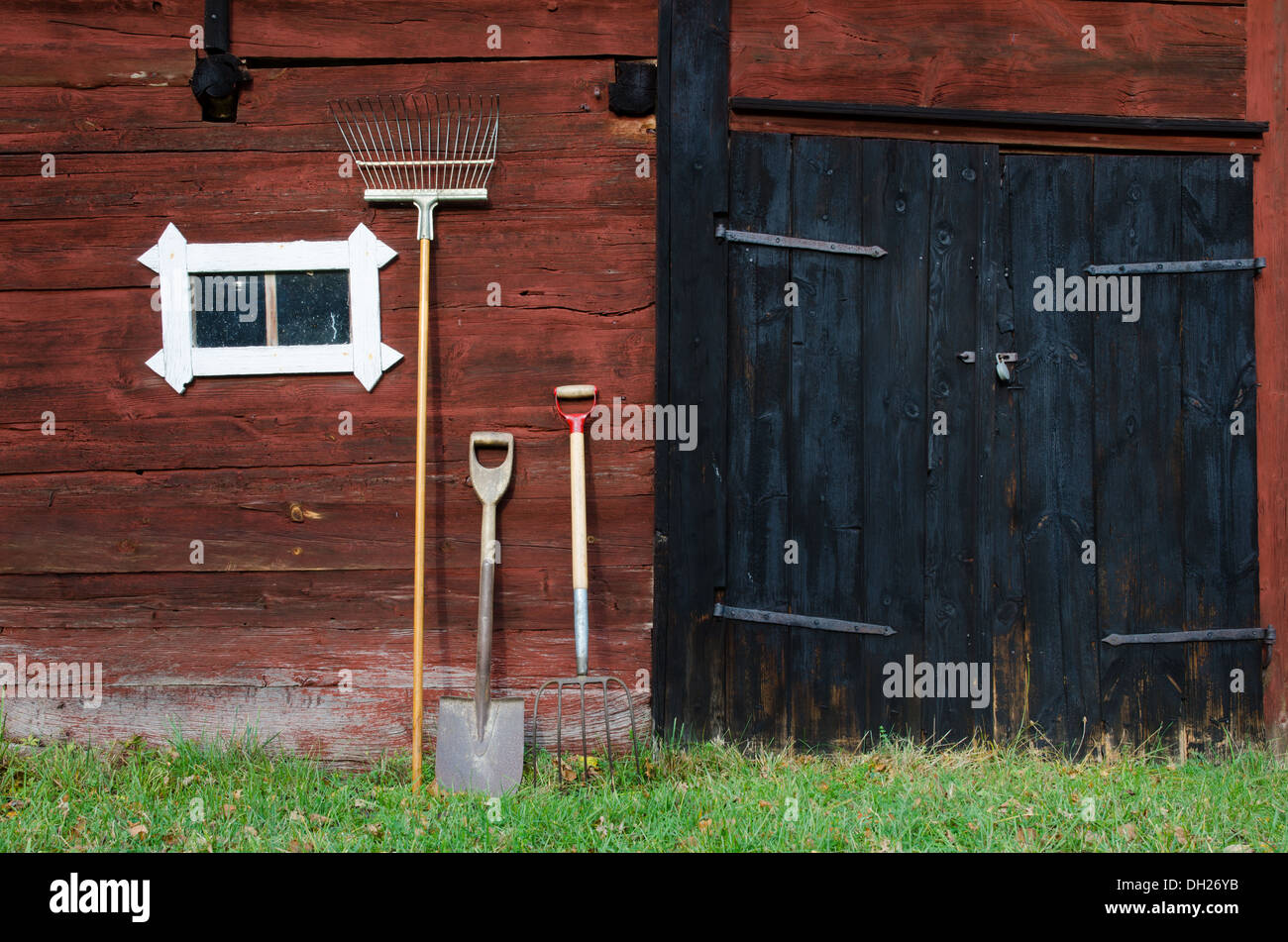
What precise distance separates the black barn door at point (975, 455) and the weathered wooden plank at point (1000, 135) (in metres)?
0.06

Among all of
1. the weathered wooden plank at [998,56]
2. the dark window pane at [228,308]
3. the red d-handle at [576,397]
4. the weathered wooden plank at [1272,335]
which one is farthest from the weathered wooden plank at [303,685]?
the weathered wooden plank at [1272,335]

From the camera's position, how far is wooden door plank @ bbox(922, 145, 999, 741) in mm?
3631

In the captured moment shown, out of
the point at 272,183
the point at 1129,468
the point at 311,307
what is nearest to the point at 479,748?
the point at 311,307

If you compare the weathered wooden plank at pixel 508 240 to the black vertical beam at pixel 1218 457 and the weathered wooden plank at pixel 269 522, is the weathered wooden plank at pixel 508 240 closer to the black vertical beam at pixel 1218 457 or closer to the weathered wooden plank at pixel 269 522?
the weathered wooden plank at pixel 269 522

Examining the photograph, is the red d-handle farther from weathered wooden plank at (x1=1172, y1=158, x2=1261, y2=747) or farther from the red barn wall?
weathered wooden plank at (x1=1172, y1=158, x2=1261, y2=747)

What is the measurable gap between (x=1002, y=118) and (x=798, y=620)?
2192mm

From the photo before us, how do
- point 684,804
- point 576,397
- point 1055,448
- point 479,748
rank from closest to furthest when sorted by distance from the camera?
Result: point 684,804
point 479,748
point 576,397
point 1055,448

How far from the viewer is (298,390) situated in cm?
361

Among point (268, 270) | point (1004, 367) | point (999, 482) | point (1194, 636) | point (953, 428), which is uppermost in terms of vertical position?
point (268, 270)

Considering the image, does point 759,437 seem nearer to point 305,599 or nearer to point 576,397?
point 576,397

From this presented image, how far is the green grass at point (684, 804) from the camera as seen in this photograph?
2.79 metres

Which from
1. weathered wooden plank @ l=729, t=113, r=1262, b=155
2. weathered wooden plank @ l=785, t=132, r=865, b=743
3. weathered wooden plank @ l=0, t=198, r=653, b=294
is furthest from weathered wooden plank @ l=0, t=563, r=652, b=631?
weathered wooden plank @ l=729, t=113, r=1262, b=155

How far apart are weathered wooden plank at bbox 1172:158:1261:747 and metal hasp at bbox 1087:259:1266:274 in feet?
0.09

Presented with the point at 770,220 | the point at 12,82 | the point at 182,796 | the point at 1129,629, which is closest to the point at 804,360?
the point at 770,220
